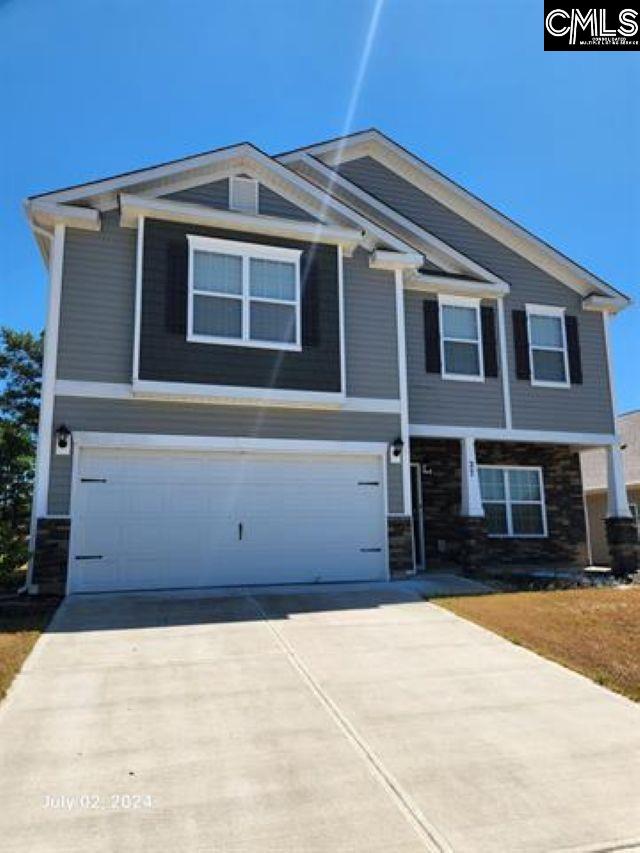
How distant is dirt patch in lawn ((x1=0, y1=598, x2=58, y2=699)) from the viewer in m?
5.93

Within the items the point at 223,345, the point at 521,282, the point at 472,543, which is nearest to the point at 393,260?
the point at 223,345

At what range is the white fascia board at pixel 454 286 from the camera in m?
13.5

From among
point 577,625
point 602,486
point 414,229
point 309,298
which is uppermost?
point 414,229

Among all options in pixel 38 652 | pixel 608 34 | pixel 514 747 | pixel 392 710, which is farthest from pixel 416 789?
pixel 608 34

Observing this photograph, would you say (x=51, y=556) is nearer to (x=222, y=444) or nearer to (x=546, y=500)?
(x=222, y=444)

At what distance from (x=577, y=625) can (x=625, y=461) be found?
50.0 feet

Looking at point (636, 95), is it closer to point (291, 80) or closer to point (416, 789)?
point (291, 80)

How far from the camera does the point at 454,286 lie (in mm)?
13828

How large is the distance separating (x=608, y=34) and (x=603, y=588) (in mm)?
8879

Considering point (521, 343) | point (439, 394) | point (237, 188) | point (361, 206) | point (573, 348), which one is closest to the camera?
point (237, 188)

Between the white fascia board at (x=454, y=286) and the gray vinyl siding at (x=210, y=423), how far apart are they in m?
3.18

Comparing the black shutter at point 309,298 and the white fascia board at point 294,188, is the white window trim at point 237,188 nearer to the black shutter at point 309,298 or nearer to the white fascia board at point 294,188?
the white fascia board at point 294,188

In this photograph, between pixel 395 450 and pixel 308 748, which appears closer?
pixel 308 748

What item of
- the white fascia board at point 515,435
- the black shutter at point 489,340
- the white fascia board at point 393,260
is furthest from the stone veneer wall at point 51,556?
the black shutter at point 489,340
